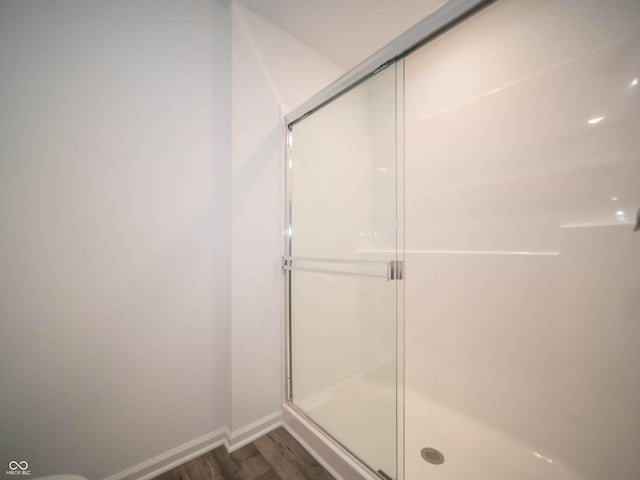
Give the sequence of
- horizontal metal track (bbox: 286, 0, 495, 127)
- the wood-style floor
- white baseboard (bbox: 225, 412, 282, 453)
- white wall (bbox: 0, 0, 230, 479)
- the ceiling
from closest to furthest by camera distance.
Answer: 1. horizontal metal track (bbox: 286, 0, 495, 127)
2. white wall (bbox: 0, 0, 230, 479)
3. the wood-style floor
4. white baseboard (bbox: 225, 412, 282, 453)
5. the ceiling

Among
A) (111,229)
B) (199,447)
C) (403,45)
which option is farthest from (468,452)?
(111,229)

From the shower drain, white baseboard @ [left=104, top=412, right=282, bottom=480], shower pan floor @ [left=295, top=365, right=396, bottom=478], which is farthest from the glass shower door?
the shower drain

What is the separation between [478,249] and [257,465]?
5.32ft

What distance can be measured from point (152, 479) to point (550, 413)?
1862 mm

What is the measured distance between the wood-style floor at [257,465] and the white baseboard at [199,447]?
0.02 metres

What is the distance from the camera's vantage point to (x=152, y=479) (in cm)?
117

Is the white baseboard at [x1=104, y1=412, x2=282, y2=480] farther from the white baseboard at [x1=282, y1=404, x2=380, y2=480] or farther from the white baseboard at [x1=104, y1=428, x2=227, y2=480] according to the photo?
the white baseboard at [x1=282, y1=404, x2=380, y2=480]

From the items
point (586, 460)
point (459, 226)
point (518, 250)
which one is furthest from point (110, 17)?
point (586, 460)

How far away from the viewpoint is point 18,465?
0.94 meters

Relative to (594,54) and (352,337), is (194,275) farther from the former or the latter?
(594,54)

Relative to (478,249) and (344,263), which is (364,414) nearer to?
(344,263)

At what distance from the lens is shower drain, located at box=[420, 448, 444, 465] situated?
1.19m

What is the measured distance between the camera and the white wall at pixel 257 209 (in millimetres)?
1396

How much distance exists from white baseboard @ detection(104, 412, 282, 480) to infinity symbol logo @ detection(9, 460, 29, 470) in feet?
0.97
